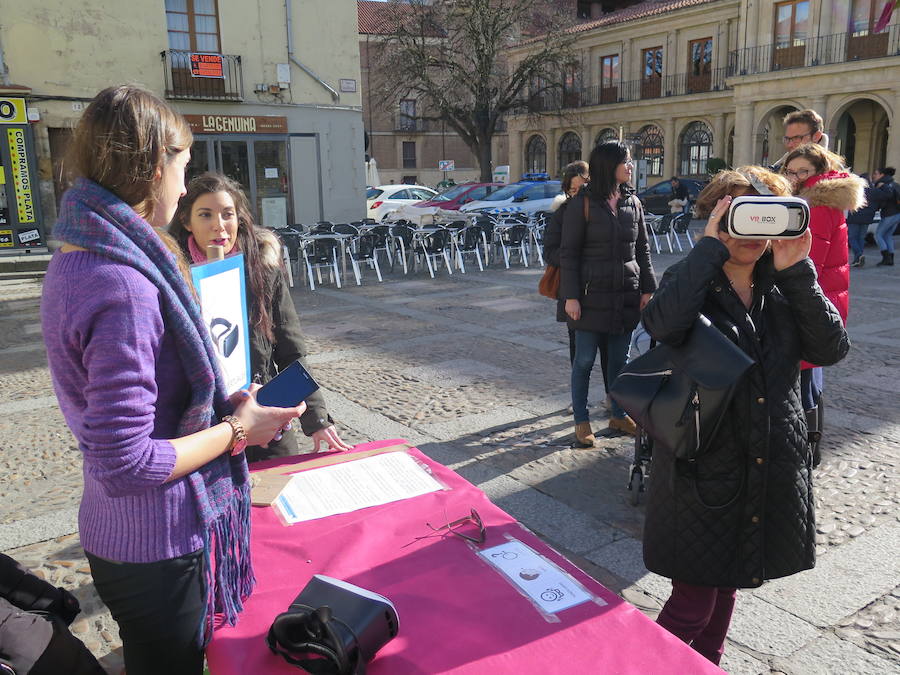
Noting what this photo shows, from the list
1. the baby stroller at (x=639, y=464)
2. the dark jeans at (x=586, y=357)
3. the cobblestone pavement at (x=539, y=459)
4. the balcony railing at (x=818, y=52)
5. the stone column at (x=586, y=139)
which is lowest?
the cobblestone pavement at (x=539, y=459)

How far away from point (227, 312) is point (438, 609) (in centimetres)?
81

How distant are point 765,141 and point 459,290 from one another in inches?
937

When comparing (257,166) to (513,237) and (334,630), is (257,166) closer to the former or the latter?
(513,237)

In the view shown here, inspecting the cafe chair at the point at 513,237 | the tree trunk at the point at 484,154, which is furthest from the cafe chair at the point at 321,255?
the tree trunk at the point at 484,154

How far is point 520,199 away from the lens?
61.1 feet

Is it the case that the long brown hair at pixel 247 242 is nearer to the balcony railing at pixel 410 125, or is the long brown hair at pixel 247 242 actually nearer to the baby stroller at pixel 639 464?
the baby stroller at pixel 639 464

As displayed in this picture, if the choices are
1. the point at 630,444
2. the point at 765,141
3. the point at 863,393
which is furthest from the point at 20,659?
the point at 765,141

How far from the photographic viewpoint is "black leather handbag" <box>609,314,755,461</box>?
1.96 meters

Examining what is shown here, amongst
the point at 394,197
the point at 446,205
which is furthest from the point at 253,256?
the point at 394,197

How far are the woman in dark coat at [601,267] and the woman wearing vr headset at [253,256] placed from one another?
212 cm

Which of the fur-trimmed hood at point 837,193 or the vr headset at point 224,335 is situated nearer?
the vr headset at point 224,335

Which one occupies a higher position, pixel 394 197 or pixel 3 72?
pixel 3 72

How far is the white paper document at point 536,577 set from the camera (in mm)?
1655

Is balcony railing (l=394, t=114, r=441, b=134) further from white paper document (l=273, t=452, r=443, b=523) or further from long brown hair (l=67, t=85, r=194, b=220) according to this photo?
long brown hair (l=67, t=85, r=194, b=220)
